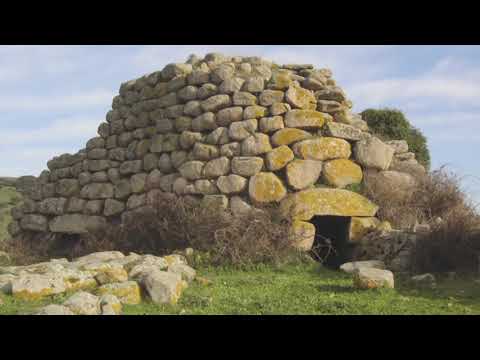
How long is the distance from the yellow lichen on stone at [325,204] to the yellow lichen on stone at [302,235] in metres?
0.13

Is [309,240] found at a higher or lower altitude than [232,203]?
lower

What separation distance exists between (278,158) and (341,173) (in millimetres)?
1110

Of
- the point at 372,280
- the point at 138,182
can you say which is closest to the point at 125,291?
the point at 372,280

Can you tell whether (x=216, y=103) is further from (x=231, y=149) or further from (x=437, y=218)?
(x=437, y=218)

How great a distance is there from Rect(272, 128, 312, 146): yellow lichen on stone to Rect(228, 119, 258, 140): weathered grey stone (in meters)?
0.38

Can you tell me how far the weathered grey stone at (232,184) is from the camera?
365 inches

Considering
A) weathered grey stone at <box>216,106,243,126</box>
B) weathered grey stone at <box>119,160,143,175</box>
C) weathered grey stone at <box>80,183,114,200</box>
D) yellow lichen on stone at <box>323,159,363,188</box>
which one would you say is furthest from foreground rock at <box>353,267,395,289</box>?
weathered grey stone at <box>80,183,114,200</box>

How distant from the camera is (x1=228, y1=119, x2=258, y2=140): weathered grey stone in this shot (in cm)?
957

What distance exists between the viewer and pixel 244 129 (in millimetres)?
9586

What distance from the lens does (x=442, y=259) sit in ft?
25.0

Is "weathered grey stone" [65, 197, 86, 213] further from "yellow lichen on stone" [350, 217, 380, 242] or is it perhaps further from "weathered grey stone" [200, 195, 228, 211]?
"yellow lichen on stone" [350, 217, 380, 242]
